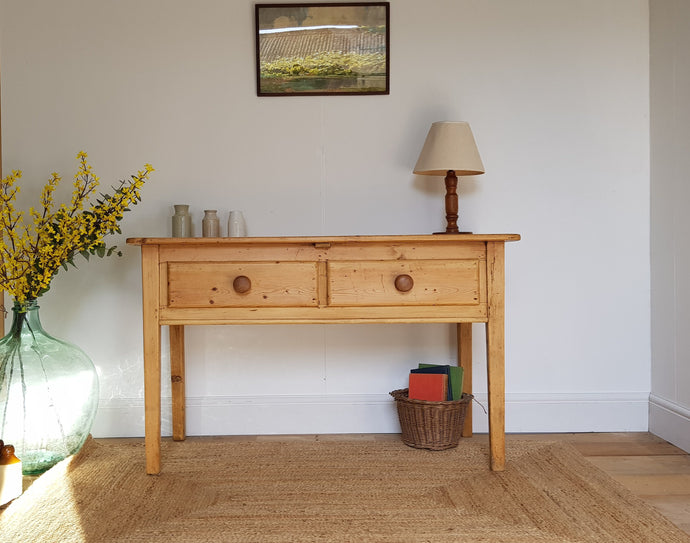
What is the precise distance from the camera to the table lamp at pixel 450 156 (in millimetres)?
2430

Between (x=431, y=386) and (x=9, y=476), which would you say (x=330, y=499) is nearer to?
(x=431, y=386)

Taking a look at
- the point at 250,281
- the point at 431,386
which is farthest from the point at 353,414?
the point at 250,281

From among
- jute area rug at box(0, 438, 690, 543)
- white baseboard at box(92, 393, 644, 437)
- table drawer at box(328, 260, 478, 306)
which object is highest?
table drawer at box(328, 260, 478, 306)

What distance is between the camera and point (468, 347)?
2602mm

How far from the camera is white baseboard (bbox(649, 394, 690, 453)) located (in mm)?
2404

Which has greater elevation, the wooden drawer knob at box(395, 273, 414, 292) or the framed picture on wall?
the framed picture on wall

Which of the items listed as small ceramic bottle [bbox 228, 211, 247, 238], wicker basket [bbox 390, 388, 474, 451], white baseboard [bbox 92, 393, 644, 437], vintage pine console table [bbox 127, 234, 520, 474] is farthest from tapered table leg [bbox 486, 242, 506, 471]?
small ceramic bottle [bbox 228, 211, 247, 238]

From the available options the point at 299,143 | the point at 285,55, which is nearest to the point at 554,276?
the point at 299,143

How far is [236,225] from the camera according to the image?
96.5 inches

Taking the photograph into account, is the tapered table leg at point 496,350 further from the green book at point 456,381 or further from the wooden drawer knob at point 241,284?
the wooden drawer knob at point 241,284

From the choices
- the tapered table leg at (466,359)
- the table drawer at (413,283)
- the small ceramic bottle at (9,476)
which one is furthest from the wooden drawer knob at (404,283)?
the small ceramic bottle at (9,476)

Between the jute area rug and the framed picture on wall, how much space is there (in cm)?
143

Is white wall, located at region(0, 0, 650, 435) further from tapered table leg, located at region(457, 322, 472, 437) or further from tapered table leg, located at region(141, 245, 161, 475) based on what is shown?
tapered table leg, located at region(141, 245, 161, 475)

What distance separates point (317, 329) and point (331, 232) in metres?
0.39
